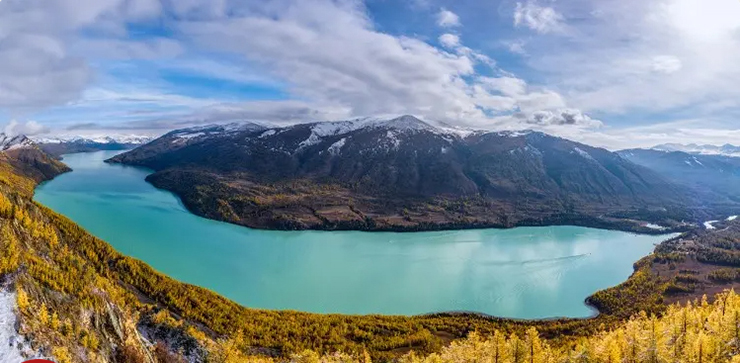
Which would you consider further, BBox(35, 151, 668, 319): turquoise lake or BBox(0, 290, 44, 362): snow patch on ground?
BBox(35, 151, 668, 319): turquoise lake

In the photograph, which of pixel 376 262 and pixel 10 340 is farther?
pixel 376 262

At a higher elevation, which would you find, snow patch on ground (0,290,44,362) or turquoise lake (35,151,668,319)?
snow patch on ground (0,290,44,362)

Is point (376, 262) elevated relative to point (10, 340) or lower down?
lower down

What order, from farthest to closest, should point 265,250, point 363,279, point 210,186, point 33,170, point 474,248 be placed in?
1. point 33,170
2. point 210,186
3. point 474,248
4. point 265,250
5. point 363,279

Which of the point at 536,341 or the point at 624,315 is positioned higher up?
the point at 536,341

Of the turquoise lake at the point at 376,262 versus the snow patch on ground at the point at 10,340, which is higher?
the snow patch on ground at the point at 10,340

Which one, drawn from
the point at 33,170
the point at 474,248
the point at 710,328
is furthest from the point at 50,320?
the point at 33,170

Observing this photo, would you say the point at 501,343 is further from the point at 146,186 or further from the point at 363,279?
the point at 146,186

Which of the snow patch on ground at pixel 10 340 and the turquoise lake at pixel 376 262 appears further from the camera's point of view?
the turquoise lake at pixel 376 262
